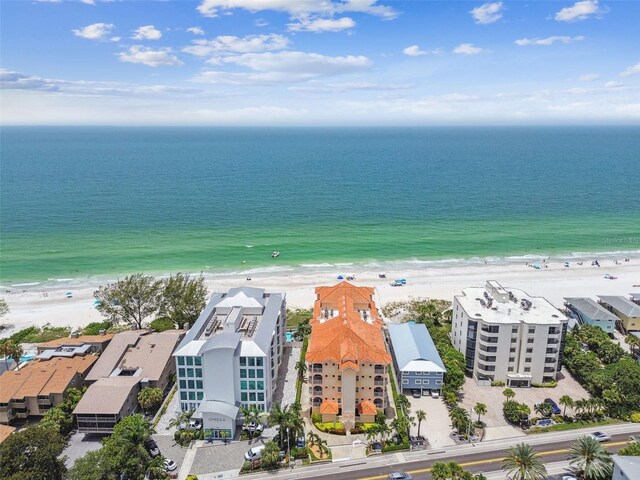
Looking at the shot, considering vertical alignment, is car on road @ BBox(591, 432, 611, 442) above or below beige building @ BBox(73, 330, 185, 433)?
below

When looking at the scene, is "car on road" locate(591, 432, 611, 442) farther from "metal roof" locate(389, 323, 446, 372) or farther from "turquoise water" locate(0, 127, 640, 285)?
"turquoise water" locate(0, 127, 640, 285)

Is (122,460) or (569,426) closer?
(122,460)

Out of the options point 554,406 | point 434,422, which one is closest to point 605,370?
point 554,406

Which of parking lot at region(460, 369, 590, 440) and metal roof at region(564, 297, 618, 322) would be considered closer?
parking lot at region(460, 369, 590, 440)

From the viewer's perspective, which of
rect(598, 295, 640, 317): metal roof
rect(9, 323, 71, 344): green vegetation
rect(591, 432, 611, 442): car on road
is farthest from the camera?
rect(598, 295, 640, 317): metal roof

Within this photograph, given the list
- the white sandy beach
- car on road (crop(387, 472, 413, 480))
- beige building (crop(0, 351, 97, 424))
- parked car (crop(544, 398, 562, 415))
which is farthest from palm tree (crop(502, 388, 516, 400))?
beige building (crop(0, 351, 97, 424))

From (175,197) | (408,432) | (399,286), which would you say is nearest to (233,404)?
(408,432)

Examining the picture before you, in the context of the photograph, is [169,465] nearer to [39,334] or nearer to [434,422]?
[434,422]
